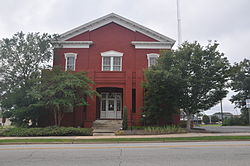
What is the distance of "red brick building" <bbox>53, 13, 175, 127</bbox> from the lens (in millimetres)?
24922

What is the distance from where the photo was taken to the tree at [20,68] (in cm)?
2025

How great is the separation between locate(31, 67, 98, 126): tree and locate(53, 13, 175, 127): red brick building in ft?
14.6

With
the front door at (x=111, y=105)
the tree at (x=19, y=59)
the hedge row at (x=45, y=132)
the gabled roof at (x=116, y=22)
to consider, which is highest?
the gabled roof at (x=116, y=22)

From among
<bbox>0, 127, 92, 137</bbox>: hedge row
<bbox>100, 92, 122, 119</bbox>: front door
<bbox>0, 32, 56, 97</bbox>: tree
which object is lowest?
<bbox>0, 127, 92, 137</bbox>: hedge row

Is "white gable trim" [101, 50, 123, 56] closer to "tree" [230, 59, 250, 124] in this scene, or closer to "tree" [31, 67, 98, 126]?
"tree" [31, 67, 98, 126]

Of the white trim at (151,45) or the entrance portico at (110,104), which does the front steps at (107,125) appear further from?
the white trim at (151,45)

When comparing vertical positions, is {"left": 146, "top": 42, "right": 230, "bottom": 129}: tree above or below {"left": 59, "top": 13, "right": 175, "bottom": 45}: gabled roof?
below

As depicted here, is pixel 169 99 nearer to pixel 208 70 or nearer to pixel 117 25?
pixel 208 70

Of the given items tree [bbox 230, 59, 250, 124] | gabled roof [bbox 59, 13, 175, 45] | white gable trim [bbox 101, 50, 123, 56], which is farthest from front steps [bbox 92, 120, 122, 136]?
tree [bbox 230, 59, 250, 124]

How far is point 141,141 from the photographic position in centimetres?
1273

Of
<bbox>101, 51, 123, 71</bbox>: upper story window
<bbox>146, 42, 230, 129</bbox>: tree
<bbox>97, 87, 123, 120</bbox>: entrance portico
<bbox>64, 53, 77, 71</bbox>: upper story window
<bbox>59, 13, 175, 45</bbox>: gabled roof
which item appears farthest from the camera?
<bbox>59, 13, 175, 45</bbox>: gabled roof

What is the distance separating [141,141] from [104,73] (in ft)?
37.0

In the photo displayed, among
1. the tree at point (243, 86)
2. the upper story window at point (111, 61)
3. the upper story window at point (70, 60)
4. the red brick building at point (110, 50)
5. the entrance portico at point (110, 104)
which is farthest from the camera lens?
the tree at point (243, 86)

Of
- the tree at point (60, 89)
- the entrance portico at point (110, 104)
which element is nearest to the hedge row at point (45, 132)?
the tree at point (60, 89)
